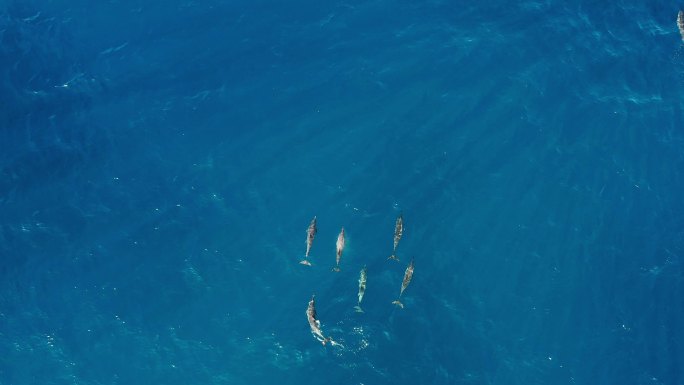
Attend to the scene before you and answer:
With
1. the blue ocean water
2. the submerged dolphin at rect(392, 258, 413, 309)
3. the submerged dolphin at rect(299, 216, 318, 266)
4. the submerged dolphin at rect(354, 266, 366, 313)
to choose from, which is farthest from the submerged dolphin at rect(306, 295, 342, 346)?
the submerged dolphin at rect(392, 258, 413, 309)

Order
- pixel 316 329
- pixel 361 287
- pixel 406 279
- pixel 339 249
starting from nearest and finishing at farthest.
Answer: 1. pixel 406 279
2. pixel 316 329
3. pixel 361 287
4. pixel 339 249

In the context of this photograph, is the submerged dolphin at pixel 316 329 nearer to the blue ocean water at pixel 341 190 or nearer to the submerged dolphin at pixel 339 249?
the blue ocean water at pixel 341 190

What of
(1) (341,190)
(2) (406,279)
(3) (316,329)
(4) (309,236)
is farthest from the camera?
(1) (341,190)

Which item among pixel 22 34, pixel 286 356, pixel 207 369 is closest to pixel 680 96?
pixel 286 356

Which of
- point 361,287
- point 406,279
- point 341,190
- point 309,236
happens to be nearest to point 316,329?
point 361,287

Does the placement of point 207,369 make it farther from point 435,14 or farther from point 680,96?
point 680,96

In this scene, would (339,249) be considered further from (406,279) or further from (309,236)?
(406,279)

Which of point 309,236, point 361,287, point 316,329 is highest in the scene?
point 309,236

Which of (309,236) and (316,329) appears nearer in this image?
(309,236)
